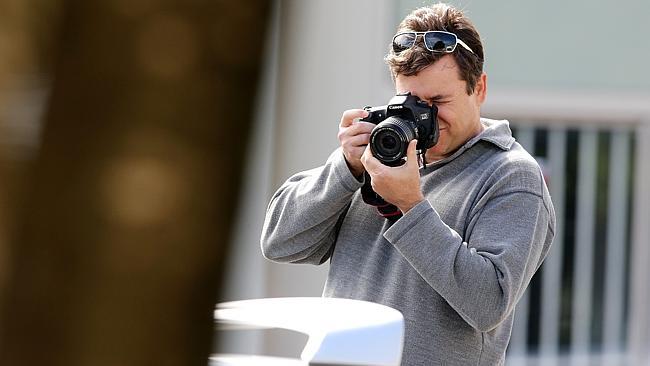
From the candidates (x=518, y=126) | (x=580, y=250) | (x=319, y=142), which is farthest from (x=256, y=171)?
(x=580, y=250)

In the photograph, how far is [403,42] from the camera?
277 cm

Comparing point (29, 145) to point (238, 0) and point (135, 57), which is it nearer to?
point (135, 57)

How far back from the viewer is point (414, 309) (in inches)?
101

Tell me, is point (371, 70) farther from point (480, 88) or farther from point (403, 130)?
point (403, 130)

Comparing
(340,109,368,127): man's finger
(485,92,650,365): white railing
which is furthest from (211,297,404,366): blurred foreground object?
(485,92,650,365): white railing

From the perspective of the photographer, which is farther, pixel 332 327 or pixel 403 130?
pixel 403 130

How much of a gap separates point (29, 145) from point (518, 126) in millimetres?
4955

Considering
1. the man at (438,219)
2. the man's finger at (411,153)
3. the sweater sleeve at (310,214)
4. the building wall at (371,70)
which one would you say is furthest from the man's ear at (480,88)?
the building wall at (371,70)

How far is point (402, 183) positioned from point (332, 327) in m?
0.47

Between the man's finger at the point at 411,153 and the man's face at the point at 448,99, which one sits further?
the man's face at the point at 448,99

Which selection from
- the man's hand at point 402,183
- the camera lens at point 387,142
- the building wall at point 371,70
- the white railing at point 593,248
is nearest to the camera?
the man's hand at point 402,183

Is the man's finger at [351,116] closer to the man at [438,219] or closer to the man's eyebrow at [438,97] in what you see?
the man at [438,219]

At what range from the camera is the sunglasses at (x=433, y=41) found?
2.71m

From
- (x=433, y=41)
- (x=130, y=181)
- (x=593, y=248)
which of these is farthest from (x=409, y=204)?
(x=593, y=248)
